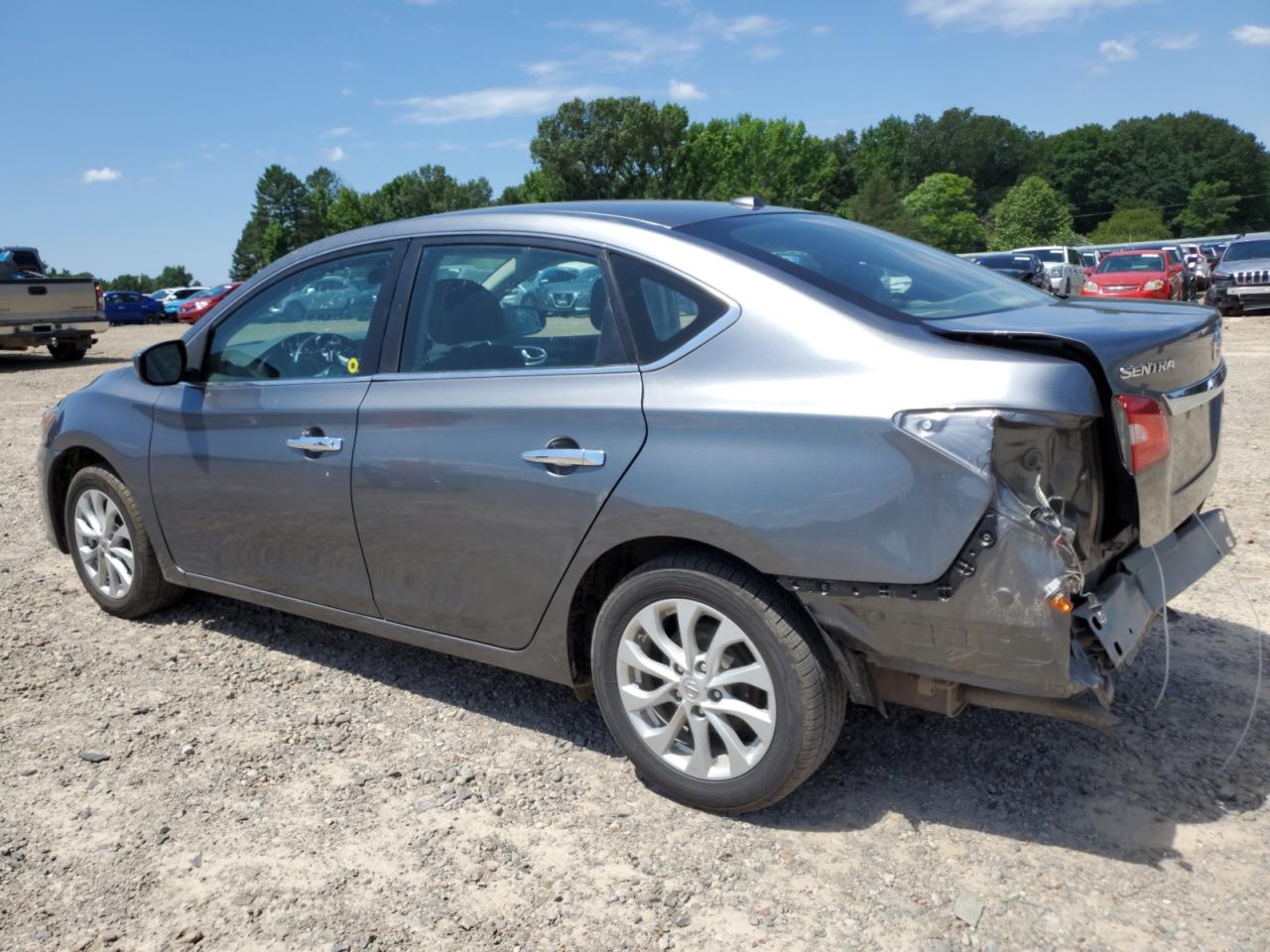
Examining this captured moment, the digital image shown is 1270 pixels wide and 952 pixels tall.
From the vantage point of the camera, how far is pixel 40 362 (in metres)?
21.2

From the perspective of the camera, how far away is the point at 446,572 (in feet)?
11.8

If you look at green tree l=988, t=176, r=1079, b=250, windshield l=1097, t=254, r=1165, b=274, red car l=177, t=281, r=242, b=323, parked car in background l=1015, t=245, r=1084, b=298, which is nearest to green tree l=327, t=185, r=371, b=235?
green tree l=988, t=176, r=1079, b=250

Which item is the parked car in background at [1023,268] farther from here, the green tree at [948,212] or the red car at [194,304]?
the green tree at [948,212]

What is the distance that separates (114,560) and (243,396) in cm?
134

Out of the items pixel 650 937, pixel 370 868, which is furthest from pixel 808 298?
pixel 370 868

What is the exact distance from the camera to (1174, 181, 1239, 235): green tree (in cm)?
10725

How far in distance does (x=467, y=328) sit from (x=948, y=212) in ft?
372

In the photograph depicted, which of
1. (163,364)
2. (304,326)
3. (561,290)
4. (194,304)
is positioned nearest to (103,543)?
(163,364)

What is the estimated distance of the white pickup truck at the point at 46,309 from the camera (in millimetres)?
18688

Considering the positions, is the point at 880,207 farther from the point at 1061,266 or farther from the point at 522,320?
the point at 522,320

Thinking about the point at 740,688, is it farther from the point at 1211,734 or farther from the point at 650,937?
the point at 1211,734

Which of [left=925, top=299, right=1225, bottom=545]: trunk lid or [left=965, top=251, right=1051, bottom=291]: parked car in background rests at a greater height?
[left=925, top=299, right=1225, bottom=545]: trunk lid

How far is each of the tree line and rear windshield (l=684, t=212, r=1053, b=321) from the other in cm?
7876

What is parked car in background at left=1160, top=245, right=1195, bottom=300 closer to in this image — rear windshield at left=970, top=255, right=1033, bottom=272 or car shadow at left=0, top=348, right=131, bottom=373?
rear windshield at left=970, top=255, right=1033, bottom=272
